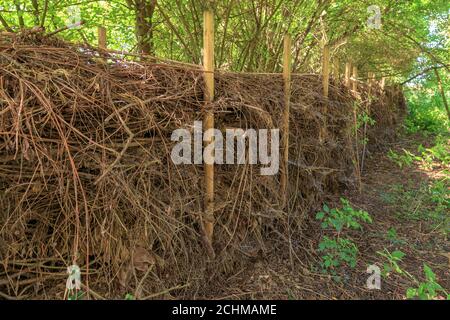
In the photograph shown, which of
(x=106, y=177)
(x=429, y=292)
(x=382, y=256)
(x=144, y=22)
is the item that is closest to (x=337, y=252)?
(x=382, y=256)

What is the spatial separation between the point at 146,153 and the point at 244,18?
3851 millimetres

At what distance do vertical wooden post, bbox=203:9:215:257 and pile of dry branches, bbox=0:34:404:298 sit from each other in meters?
0.06

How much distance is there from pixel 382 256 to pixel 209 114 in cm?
235

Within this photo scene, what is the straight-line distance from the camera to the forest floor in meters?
2.97

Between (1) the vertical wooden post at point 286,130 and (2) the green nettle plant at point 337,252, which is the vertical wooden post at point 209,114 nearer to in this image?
(1) the vertical wooden post at point 286,130

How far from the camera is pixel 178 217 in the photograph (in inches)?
107

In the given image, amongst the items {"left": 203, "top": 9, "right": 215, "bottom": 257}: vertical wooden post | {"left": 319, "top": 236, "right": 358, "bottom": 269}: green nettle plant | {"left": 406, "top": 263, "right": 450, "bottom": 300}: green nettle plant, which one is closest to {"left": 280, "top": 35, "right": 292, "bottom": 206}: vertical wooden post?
{"left": 319, "top": 236, "right": 358, "bottom": 269}: green nettle plant

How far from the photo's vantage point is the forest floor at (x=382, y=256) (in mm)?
2966

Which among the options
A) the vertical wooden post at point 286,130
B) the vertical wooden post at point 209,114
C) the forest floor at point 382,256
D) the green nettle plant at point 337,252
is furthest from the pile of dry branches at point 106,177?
the green nettle plant at point 337,252

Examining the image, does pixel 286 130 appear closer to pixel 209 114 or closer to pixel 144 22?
pixel 209 114

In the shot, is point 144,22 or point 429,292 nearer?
point 429,292

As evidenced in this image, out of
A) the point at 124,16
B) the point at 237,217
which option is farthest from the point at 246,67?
the point at 237,217

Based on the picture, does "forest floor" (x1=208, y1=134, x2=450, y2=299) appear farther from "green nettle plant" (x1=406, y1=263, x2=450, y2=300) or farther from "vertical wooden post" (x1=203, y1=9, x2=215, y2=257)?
"vertical wooden post" (x1=203, y1=9, x2=215, y2=257)

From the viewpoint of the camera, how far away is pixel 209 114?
→ 2791 mm
